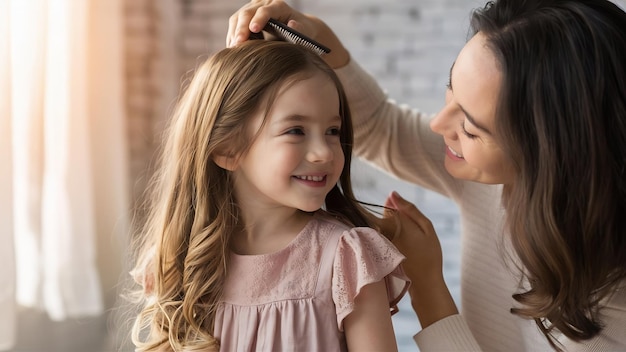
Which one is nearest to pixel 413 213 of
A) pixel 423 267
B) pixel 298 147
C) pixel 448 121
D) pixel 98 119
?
pixel 423 267

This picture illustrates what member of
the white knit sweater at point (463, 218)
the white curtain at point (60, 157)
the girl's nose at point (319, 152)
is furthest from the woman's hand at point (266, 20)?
the white curtain at point (60, 157)

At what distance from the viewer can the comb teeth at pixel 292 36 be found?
1.28 metres

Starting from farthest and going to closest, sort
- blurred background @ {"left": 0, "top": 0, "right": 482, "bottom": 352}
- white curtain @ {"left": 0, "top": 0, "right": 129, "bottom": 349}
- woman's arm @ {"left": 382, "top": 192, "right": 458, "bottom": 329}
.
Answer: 1. blurred background @ {"left": 0, "top": 0, "right": 482, "bottom": 352}
2. white curtain @ {"left": 0, "top": 0, "right": 129, "bottom": 349}
3. woman's arm @ {"left": 382, "top": 192, "right": 458, "bottom": 329}

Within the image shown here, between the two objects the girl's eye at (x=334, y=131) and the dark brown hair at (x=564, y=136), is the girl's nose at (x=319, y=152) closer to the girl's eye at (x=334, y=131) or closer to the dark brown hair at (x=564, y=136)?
the girl's eye at (x=334, y=131)

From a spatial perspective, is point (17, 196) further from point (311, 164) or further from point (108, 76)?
point (311, 164)

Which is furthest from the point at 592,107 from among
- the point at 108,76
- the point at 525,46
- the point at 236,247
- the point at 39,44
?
the point at 108,76

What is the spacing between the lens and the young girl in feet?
3.97

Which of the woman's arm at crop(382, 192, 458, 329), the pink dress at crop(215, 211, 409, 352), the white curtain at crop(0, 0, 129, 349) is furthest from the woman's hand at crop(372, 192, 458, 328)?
the white curtain at crop(0, 0, 129, 349)

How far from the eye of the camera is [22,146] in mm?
2434

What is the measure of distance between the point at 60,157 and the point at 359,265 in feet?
5.43

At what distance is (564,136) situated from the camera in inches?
45.0

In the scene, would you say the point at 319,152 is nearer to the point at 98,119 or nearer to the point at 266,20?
the point at 266,20

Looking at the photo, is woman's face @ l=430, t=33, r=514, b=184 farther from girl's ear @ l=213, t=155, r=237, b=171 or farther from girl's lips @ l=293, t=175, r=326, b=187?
girl's ear @ l=213, t=155, r=237, b=171

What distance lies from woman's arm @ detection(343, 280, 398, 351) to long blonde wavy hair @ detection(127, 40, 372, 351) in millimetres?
167
